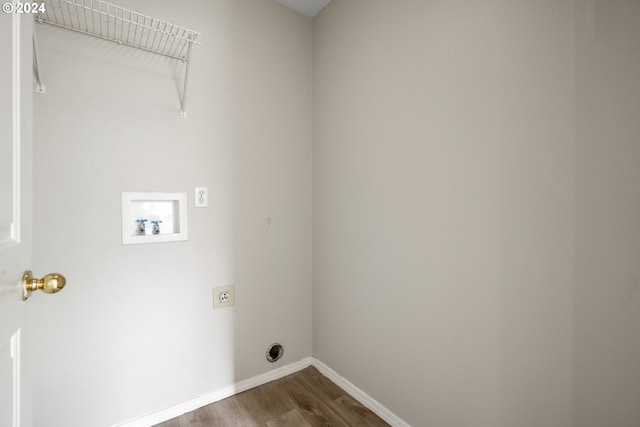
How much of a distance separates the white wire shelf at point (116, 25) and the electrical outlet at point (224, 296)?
1231 mm

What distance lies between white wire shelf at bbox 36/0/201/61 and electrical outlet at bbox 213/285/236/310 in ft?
4.04

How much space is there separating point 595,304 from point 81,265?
1917mm

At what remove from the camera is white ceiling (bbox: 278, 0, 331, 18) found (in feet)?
6.01

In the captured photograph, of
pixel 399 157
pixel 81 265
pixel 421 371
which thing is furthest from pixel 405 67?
pixel 81 265

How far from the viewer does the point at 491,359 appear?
3.63 feet

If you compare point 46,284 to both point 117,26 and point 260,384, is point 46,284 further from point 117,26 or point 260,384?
point 260,384

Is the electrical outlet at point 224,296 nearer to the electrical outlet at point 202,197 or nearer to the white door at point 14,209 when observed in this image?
the electrical outlet at point 202,197

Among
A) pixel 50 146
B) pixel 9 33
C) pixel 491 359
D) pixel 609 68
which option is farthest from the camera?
pixel 50 146

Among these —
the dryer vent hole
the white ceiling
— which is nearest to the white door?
the dryer vent hole

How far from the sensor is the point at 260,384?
1788mm

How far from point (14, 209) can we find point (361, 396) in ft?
5.60

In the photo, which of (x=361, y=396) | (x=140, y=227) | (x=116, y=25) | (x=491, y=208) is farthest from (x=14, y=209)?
(x=361, y=396)

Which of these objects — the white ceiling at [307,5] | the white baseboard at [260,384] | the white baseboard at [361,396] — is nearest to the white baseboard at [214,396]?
the white baseboard at [260,384]

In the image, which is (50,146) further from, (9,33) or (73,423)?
(73,423)
